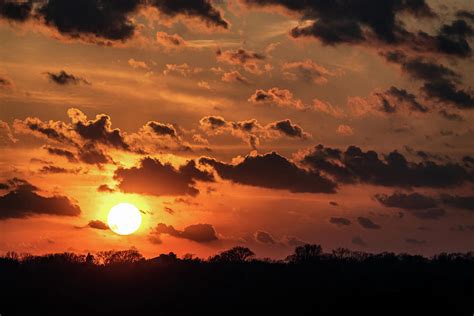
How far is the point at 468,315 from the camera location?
639ft

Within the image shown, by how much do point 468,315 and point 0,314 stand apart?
336 ft

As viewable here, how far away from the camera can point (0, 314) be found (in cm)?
19750
